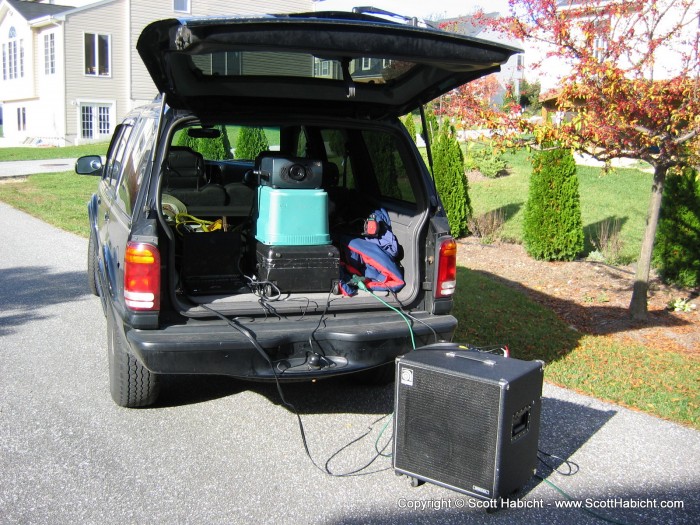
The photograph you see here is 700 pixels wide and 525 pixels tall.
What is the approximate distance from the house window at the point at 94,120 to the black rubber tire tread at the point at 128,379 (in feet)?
91.8

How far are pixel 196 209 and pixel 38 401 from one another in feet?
6.20

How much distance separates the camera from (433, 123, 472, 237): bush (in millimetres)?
10734

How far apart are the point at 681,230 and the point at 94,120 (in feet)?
88.3

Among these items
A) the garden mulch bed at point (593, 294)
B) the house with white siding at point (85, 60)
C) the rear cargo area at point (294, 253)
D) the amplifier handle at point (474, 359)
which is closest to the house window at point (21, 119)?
the house with white siding at point (85, 60)

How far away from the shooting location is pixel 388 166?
5.10m

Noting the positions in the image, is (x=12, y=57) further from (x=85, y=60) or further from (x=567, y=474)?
(x=567, y=474)

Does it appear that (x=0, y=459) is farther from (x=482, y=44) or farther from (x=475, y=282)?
(x=475, y=282)

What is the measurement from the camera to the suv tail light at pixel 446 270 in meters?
4.34

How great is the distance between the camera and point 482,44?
3.66m

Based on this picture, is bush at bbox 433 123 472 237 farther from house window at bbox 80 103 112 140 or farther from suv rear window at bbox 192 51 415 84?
house window at bbox 80 103 112 140

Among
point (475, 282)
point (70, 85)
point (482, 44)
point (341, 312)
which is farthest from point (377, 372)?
point (70, 85)

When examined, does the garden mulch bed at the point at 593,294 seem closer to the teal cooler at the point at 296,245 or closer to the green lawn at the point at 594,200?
the green lawn at the point at 594,200

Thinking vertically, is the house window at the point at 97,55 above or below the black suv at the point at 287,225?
above

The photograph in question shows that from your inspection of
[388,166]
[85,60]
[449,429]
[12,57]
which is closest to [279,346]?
[449,429]
